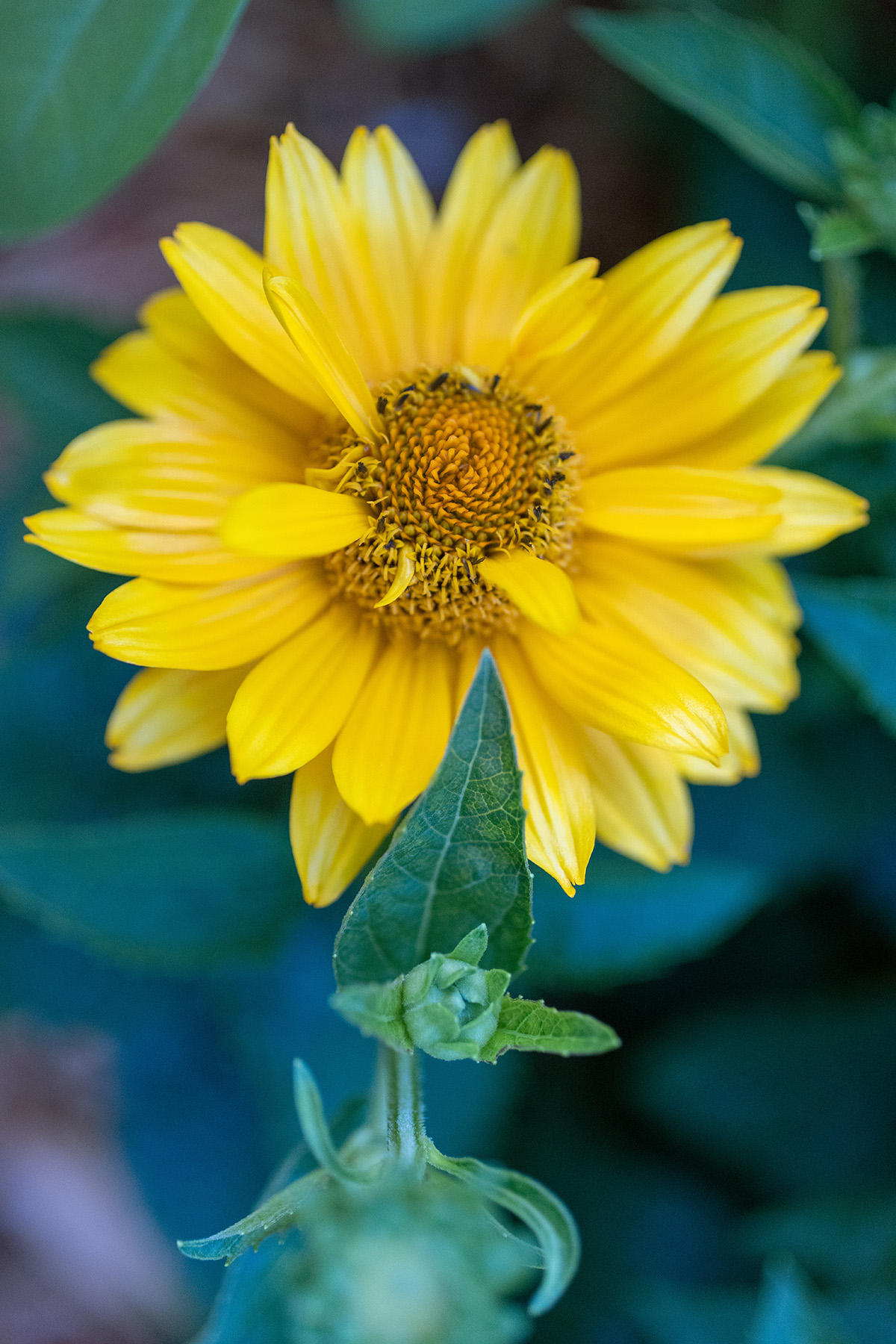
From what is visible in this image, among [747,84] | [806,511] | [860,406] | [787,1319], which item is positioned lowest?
[787,1319]

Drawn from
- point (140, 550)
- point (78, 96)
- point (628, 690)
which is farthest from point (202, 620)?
point (78, 96)

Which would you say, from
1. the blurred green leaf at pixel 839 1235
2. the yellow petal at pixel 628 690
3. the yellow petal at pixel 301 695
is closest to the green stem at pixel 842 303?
the yellow petal at pixel 628 690

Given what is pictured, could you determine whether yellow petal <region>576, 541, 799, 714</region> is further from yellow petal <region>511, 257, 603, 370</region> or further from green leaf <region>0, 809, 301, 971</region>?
green leaf <region>0, 809, 301, 971</region>

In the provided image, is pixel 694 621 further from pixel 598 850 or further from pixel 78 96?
pixel 78 96

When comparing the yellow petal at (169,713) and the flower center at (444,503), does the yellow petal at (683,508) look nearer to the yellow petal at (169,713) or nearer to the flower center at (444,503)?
the flower center at (444,503)

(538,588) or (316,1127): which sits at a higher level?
(538,588)

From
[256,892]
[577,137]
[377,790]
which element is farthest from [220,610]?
[577,137]

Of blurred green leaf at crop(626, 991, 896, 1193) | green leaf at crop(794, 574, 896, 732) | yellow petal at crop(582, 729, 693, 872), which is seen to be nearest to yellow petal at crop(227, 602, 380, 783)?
yellow petal at crop(582, 729, 693, 872)
